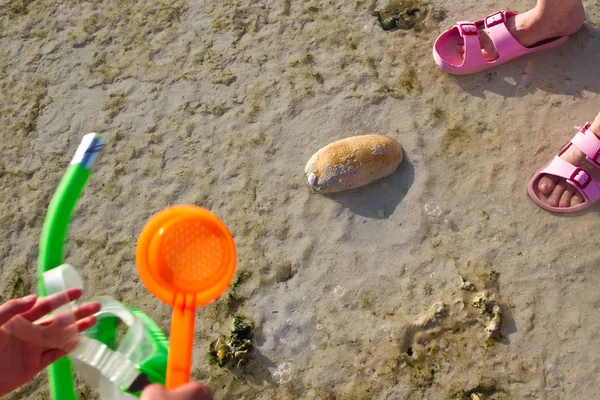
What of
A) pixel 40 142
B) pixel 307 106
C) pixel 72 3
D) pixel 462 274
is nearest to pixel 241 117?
pixel 307 106

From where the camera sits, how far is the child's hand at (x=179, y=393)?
1.22m

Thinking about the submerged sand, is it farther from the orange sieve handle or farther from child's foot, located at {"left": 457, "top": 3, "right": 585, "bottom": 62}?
the orange sieve handle

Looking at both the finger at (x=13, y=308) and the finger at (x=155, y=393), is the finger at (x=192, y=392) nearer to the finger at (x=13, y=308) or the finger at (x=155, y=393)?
the finger at (x=155, y=393)

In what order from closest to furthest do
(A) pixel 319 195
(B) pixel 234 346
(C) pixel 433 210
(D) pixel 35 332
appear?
(D) pixel 35 332 → (B) pixel 234 346 → (C) pixel 433 210 → (A) pixel 319 195

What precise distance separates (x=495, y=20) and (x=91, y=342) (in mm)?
1954

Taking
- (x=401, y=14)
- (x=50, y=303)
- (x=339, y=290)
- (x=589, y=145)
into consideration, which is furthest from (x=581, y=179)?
(x=50, y=303)

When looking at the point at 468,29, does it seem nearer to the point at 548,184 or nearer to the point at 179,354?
the point at 548,184

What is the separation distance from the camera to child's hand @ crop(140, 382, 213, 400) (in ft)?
4.00

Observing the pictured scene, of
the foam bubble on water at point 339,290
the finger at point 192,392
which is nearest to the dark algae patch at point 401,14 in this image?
the foam bubble on water at point 339,290

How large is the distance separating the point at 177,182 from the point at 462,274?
1.20m

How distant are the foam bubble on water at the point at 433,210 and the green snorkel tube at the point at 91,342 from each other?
1056 millimetres

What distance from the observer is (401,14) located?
97.6 inches

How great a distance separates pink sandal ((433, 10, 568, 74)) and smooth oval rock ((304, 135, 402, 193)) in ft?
1.52

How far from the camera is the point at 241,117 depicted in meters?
2.39
